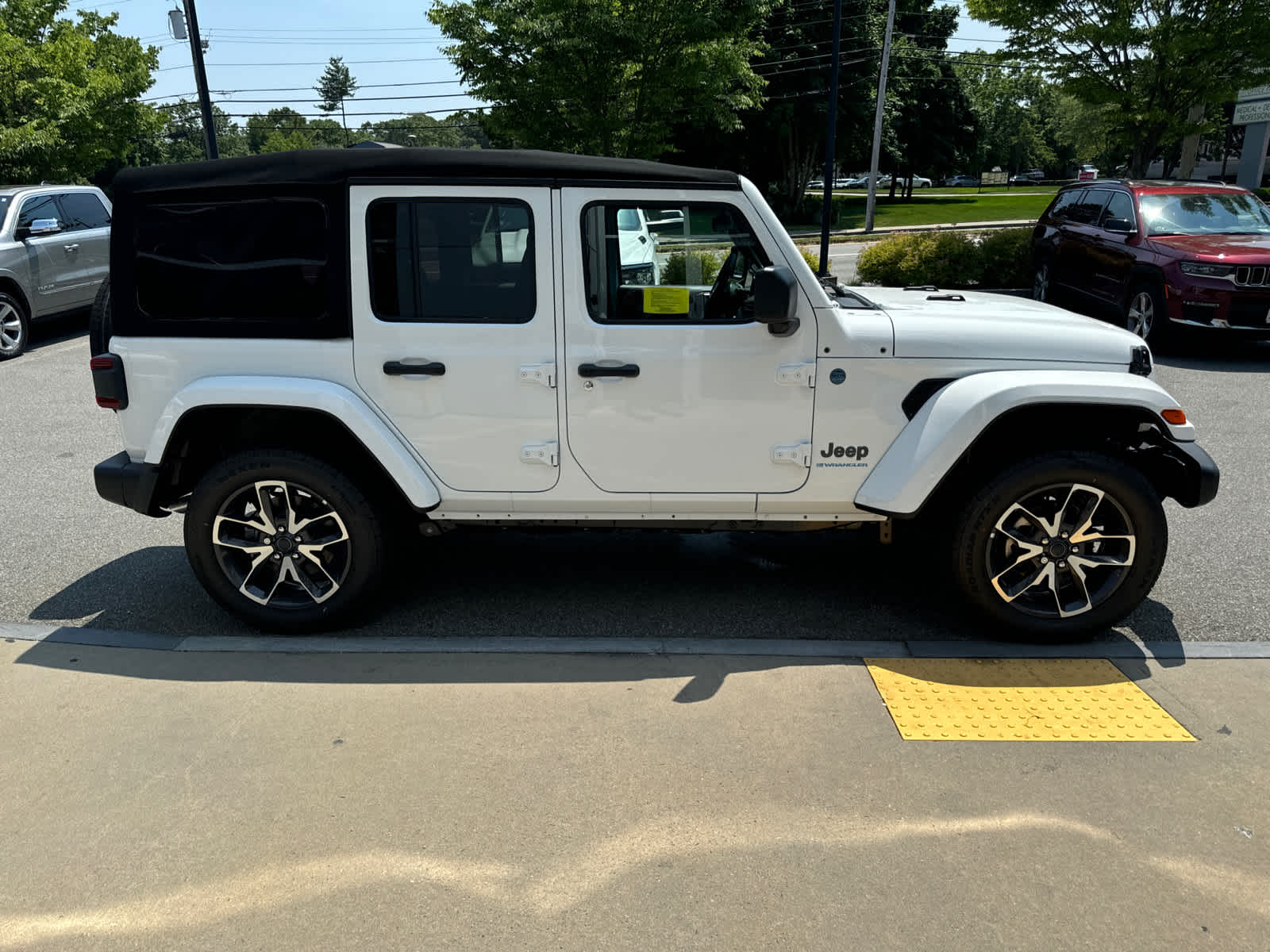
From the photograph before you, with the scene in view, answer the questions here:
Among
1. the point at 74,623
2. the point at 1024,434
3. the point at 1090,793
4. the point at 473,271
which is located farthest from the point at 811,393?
the point at 74,623

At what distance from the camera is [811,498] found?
412 centimetres

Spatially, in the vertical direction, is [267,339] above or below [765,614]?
above

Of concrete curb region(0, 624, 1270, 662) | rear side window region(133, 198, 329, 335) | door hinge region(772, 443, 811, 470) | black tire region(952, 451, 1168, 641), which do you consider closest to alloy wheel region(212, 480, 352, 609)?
concrete curb region(0, 624, 1270, 662)

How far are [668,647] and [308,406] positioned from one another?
1770 mm

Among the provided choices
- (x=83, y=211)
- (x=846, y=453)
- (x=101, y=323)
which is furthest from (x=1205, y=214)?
(x=83, y=211)

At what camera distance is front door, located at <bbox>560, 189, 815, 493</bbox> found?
155 inches

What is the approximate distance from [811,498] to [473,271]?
167 cm

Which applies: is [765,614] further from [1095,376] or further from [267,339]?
[267,339]

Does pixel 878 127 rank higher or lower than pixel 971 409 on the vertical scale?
higher

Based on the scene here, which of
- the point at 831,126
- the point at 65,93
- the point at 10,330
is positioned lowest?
the point at 10,330

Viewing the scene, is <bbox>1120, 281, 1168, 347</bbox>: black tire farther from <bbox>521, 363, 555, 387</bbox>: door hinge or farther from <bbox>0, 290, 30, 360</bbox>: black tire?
<bbox>0, 290, 30, 360</bbox>: black tire

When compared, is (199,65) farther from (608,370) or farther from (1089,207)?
(608,370)

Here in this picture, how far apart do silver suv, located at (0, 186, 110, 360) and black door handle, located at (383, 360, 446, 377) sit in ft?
27.9

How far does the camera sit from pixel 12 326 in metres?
11.0
